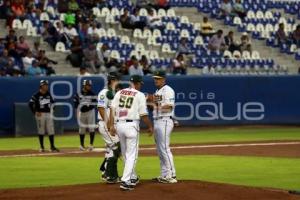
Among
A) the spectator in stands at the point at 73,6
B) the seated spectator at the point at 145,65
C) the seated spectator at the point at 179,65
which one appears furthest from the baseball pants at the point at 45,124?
the spectator in stands at the point at 73,6

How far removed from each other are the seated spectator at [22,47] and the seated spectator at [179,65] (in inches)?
240

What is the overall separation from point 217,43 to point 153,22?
9.52ft

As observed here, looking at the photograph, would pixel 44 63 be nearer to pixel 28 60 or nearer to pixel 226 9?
pixel 28 60

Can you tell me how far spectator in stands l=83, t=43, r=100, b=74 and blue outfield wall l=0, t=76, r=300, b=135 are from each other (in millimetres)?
1466

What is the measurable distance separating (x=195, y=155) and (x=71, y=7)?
13224 millimetres

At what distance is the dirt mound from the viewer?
43.5 ft

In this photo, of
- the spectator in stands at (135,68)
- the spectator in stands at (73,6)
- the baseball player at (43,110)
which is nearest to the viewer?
the baseball player at (43,110)

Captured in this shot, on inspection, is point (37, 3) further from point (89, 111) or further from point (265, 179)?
point (265, 179)

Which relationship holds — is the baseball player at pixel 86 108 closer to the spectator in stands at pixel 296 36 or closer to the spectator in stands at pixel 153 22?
the spectator in stands at pixel 153 22

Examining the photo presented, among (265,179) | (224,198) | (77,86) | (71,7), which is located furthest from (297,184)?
(71,7)

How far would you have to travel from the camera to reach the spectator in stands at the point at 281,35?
37.5 meters

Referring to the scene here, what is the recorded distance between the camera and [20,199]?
43.0 ft

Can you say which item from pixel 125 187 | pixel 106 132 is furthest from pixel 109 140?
pixel 125 187

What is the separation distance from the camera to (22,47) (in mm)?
29953
